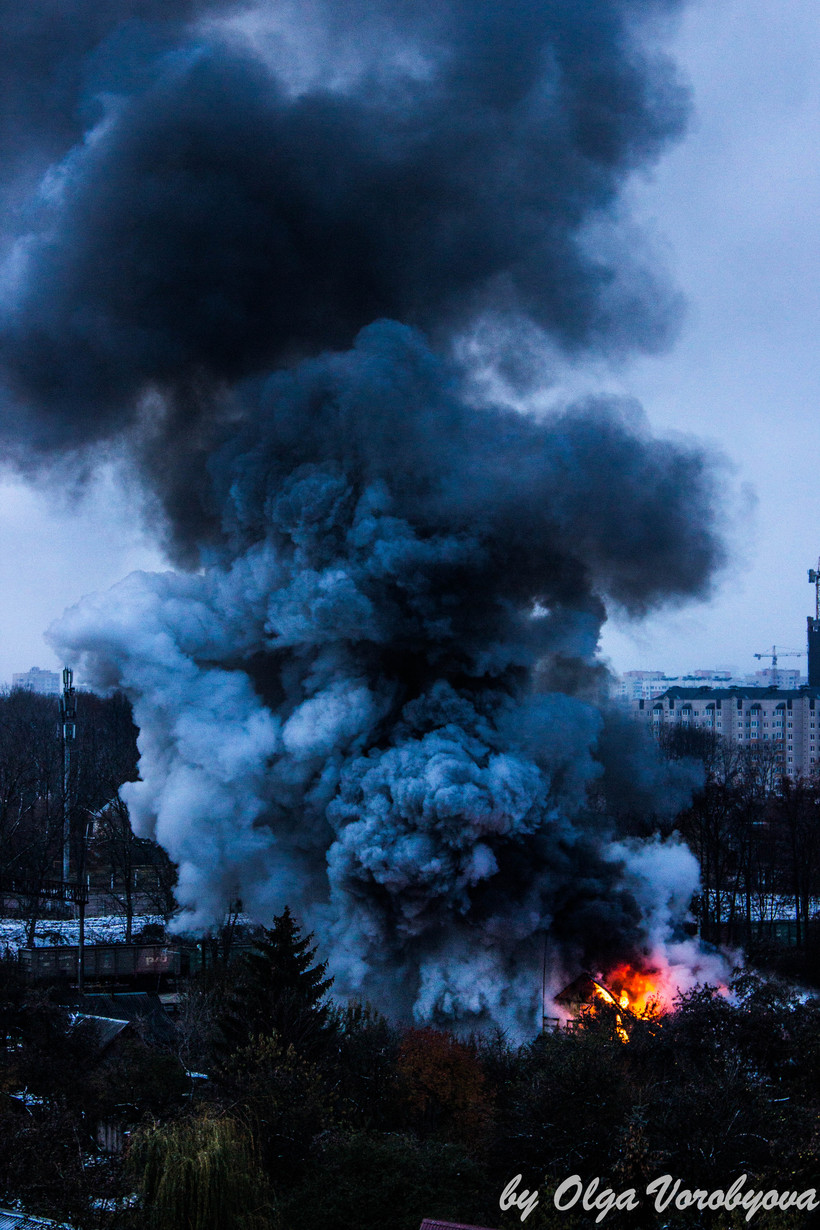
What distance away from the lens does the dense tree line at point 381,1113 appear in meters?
14.0

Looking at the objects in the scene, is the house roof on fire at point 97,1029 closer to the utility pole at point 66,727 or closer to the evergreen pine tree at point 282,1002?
the evergreen pine tree at point 282,1002

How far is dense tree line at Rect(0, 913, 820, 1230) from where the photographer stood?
14.0 meters

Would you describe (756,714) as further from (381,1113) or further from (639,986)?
(381,1113)

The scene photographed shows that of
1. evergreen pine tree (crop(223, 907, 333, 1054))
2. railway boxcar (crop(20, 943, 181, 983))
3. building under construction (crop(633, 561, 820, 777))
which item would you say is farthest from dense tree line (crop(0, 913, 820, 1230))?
building under construction (crop(633, 561, 820, 777))

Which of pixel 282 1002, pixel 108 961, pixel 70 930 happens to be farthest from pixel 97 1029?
pixel 70 930

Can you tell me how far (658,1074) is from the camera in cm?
2142

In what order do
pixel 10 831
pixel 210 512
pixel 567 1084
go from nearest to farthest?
pixel 567 1084
pixel 210 512
pixel 10 831

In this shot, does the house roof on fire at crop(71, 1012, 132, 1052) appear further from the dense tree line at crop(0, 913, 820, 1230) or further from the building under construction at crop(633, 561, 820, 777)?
the building under construction at crop(633, 561, 820, 777)

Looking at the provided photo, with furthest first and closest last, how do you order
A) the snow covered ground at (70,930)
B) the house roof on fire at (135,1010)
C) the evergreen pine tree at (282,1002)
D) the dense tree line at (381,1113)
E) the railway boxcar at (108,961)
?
the snow covered ground at (70,930), the railway boxcar at (108,961), the house roof on fire at (135,1010), the evergreen pine tree at (282,1002), the dense tree line at (381,1113)

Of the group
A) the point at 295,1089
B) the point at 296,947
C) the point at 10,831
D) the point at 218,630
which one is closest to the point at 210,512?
the point at 218,630

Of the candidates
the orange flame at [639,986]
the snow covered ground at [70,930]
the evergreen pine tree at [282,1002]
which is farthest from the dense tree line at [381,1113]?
the snow covered ground at [70,930]

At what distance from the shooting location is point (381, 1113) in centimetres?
2097

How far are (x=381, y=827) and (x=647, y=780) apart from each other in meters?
10.3

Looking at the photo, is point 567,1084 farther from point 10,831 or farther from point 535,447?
point 10,831
